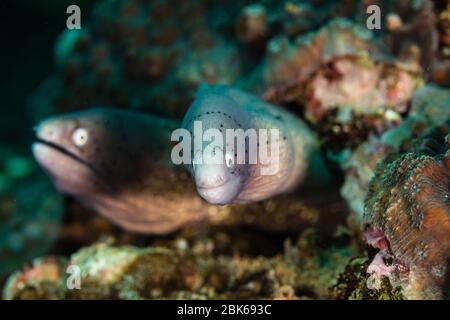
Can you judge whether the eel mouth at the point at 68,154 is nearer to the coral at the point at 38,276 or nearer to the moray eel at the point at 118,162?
the moray eel at the point at 118,162

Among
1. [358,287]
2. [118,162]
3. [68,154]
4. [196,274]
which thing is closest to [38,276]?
[68,154]

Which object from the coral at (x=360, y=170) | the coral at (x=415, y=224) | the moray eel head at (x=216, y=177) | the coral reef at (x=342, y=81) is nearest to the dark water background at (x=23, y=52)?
the coral reef at (x=342, y=81)

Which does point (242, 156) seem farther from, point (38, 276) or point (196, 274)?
point (38, 276)

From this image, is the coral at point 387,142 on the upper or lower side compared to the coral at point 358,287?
upper

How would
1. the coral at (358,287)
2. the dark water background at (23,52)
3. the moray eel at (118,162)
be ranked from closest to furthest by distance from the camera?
the coral at (358,287) < the moray eel at (118,162) < the dark water background at (23,52)

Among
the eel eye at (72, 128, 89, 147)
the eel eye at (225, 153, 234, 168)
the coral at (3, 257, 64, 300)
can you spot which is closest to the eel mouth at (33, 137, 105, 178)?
the eel eye at (72, 128, 89, 147)

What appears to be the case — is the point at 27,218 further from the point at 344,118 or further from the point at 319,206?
the point at 344,118

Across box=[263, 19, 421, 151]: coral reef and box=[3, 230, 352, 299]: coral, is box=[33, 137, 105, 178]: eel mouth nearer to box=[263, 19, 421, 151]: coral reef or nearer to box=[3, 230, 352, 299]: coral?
box=[3, 230, 352, 299]: coral

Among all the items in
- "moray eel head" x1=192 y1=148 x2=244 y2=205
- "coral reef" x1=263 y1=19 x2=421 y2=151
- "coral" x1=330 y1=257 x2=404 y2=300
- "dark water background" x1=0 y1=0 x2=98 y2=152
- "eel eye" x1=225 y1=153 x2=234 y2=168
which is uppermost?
"dark water background" x1=0 y1=0 x2=98 y2=152
